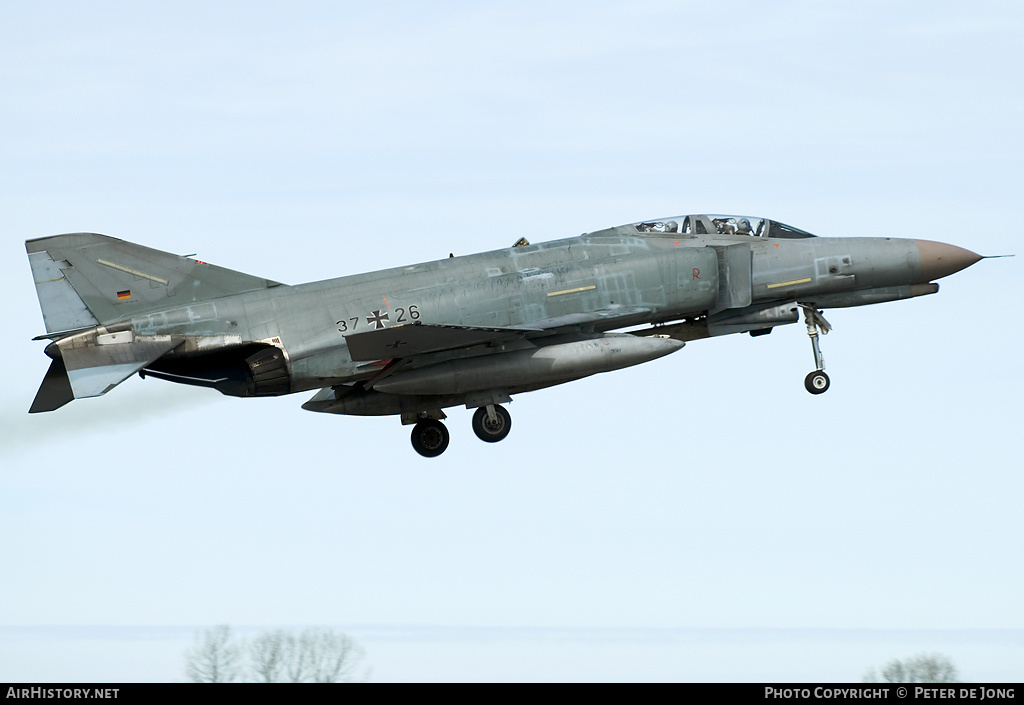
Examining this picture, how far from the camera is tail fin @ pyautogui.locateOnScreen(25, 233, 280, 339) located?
64.8 feet

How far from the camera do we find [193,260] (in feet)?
67.0

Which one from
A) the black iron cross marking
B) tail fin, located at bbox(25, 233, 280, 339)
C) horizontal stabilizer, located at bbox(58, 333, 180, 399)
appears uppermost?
tail fin, located at bbox(25, 233, 280, 339)

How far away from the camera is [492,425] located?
67.2 ft

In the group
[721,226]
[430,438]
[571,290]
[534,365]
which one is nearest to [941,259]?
[721,226]

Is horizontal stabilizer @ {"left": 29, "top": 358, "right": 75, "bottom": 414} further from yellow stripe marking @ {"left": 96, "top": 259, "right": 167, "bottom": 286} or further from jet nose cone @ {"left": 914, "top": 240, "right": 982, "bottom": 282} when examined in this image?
jet nose cone @ {"left": 914, "top": 240, "right": 982, "bottom": 282}

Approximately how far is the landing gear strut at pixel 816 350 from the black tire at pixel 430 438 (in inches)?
228

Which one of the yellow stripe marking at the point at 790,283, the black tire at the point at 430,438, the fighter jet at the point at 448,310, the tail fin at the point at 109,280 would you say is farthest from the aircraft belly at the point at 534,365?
the tail fin at the point at 109,280

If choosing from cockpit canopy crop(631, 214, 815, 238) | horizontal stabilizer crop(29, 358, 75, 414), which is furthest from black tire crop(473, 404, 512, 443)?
horizontal stabilizer crop(29, 358, 75, 414)

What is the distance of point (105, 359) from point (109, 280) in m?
1.39

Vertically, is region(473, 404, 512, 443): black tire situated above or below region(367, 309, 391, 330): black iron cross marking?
below

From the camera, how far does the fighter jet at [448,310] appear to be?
19.6 metres

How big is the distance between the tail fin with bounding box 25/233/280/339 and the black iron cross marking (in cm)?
175
